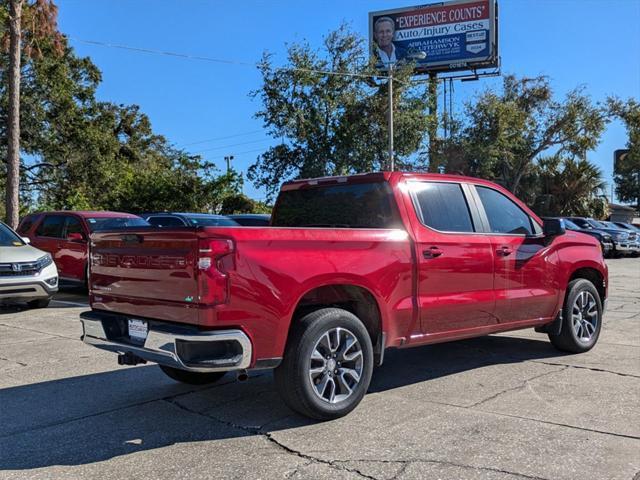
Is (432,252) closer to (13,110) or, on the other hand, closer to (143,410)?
Result: (143,410)

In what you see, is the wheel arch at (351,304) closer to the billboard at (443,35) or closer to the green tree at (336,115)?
the green tree at (336,115)

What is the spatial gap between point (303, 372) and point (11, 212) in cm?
1838

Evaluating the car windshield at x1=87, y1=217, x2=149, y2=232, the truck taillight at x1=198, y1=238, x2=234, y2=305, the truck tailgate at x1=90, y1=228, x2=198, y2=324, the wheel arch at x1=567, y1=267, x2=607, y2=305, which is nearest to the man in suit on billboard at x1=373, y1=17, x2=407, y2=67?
the car windshield at x1=87, y1=217, x2=149, y2=232

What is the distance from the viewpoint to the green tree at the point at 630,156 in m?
38.4

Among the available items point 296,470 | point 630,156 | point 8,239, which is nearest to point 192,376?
point 296,470

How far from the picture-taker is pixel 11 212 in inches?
797

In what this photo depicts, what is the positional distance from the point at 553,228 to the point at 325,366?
310 centimetres

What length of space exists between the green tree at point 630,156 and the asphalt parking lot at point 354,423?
35436 mm

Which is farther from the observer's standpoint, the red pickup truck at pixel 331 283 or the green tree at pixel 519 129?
the green tree at pixel 519 129

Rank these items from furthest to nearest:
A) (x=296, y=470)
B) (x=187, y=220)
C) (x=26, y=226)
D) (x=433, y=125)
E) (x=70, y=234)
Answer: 1. (x=433, y=125)
2. (x=26, y=226)
3. (x=187, y=220)
4. (x=70, y=234)
5. (x=296, y=470)

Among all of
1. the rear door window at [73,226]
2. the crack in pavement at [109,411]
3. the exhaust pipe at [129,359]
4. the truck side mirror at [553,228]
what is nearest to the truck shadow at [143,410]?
the crack in pavement at [109,411]

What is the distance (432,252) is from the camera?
547 centimetres

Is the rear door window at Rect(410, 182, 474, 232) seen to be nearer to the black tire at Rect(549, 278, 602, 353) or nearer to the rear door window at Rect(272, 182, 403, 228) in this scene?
the rear door window at Rect(272, 182, 403, 228)

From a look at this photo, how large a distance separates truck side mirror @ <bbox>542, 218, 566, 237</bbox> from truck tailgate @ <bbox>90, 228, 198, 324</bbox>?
3901 mm
